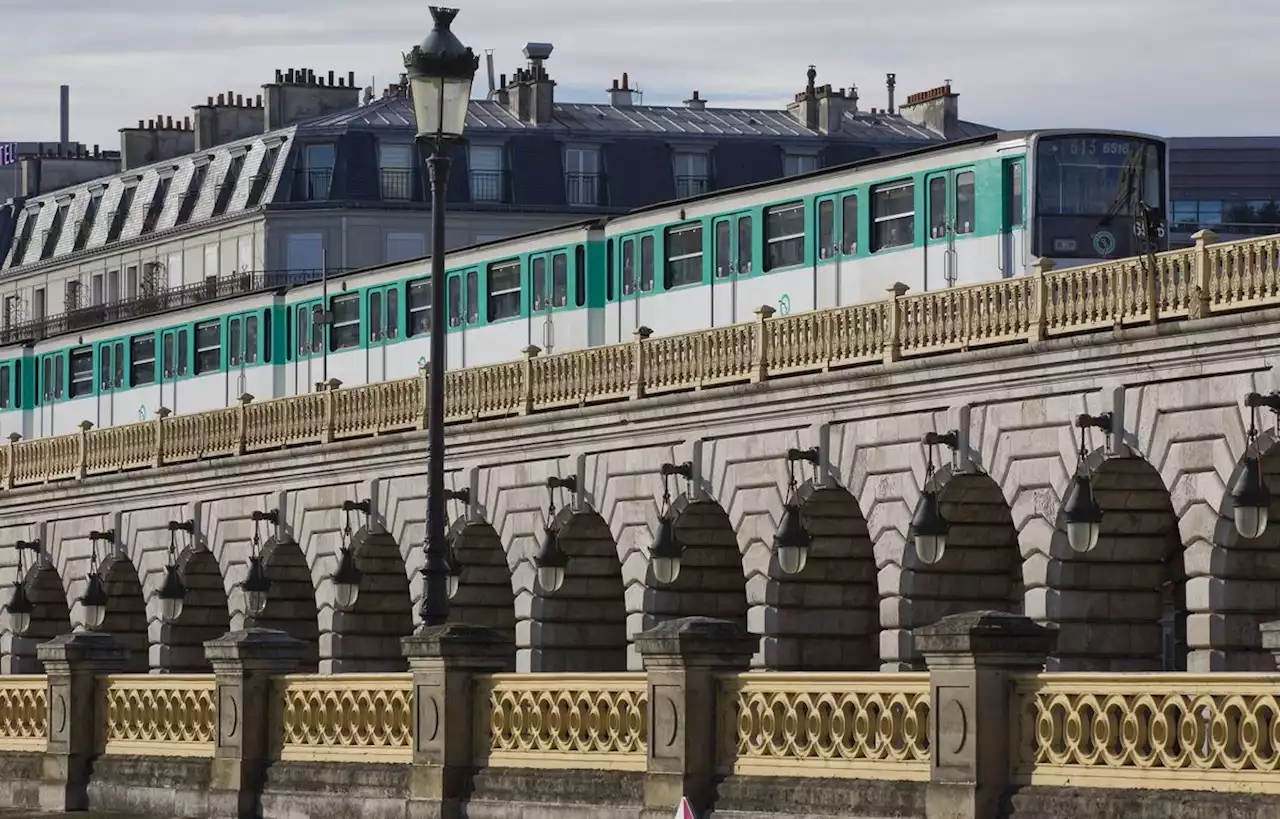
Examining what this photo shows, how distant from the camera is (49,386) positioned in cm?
7081

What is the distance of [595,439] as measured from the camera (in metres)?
45.5

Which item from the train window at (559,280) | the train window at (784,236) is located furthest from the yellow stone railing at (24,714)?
the train window at (559,280)

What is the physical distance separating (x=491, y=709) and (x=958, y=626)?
21.4 feet

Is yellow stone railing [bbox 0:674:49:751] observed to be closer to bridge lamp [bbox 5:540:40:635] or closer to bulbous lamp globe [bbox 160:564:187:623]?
bulbous lamp globe [bbox 160:564:187:623]

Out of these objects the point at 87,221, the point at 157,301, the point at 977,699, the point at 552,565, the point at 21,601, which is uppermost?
the point at 87,221

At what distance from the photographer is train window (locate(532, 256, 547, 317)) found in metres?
51.3

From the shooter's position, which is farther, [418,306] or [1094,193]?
[418,306]

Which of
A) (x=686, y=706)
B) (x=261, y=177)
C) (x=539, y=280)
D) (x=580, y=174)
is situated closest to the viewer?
(x=686, y=706)

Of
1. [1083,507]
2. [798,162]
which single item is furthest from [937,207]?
[798,162]

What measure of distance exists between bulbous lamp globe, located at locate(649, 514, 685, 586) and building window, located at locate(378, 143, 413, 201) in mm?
40414

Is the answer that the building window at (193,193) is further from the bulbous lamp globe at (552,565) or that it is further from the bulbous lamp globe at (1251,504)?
the bulbous lamp globe at (1251,504)

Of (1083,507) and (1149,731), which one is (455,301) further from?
(1149,731)

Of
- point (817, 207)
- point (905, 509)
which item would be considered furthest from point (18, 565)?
point (905, 509)

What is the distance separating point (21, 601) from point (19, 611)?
189 mm
